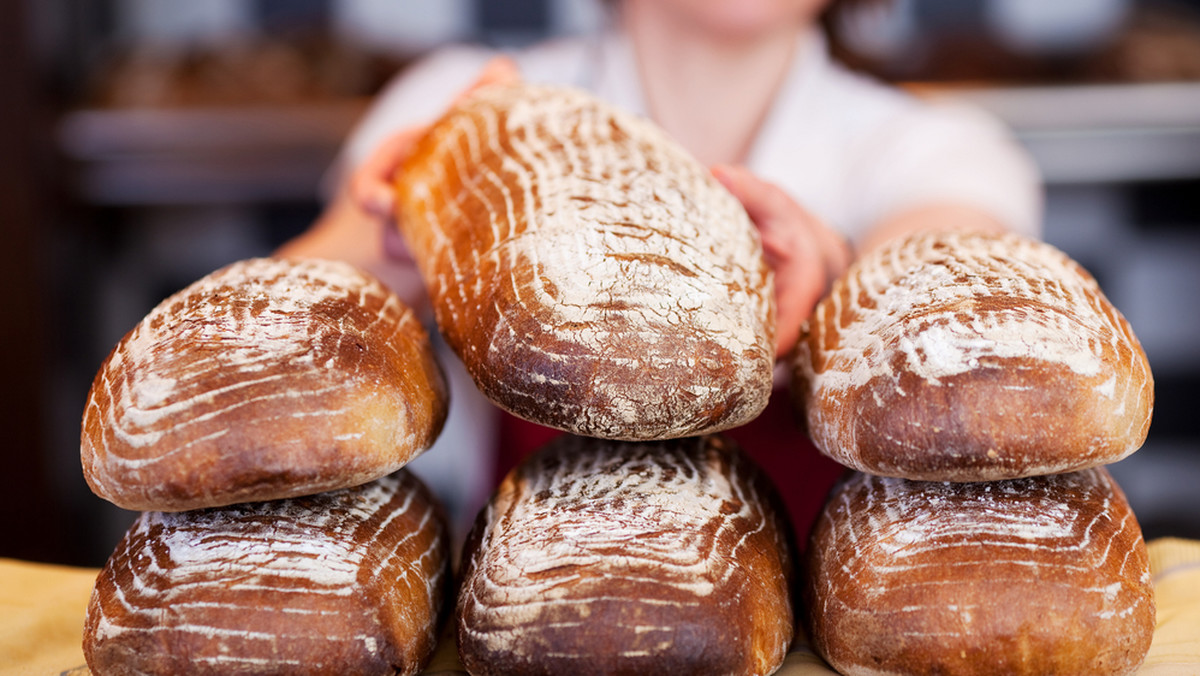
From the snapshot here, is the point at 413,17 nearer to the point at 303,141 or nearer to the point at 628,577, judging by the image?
the point at 303,141

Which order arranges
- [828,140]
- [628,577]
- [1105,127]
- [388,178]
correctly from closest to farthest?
[628,577], [388,178], [828,140], [1105,127]

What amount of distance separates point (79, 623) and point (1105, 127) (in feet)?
7.34

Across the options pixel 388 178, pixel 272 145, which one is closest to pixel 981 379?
pixel 388 178

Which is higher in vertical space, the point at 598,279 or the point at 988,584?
the point at 598,279

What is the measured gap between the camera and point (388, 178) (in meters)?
1.08

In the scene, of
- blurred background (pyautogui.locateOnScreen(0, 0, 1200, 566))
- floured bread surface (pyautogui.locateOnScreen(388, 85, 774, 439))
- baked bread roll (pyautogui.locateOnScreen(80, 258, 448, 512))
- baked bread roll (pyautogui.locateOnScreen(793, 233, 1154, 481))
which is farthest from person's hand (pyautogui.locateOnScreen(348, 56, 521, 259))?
blurred background (pyautogui.locateOnScreen(0, 0, 1200, 566))

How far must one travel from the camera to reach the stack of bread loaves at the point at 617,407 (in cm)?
→ 62

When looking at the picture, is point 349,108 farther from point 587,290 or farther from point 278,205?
point 587,290

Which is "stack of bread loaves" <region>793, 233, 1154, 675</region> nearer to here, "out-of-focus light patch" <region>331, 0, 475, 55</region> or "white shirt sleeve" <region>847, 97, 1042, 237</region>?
"white shirt sleeve" <region>847, 97, 1042, 237</region>

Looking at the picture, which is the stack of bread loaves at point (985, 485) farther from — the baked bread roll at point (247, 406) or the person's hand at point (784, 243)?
the baked bread roll at point (247, 406)

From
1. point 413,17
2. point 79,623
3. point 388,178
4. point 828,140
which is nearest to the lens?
point 79,623

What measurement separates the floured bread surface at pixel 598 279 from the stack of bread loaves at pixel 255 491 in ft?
0.35

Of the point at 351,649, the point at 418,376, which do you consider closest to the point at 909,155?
the point at 418,376

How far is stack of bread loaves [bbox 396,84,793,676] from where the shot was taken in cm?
62
